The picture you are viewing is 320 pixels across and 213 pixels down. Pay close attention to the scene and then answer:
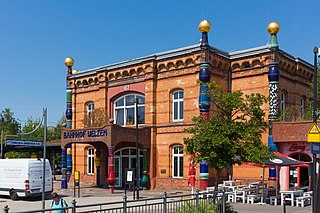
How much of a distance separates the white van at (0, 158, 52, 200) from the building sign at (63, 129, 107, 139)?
15.1ft

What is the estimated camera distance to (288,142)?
2461 cm

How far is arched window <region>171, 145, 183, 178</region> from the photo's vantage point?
2766 centimetres

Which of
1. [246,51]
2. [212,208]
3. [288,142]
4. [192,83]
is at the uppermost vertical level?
[246,51]

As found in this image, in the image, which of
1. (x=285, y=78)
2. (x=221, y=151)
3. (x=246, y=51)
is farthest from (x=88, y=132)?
(x=221, y=151)

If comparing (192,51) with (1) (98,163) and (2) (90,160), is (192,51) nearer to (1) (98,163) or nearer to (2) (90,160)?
(1) (98,163)

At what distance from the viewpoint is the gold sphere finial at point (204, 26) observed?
2575 centimetres

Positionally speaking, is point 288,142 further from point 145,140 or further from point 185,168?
point 145,140

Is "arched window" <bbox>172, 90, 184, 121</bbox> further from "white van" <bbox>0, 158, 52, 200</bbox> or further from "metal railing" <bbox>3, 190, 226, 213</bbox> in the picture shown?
"metal railing" <bbox>3, 190, 226, 213</bbox>

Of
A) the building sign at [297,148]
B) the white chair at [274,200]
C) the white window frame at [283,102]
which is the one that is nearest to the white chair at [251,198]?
the white chair at [274,200]

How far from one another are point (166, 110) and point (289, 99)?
852 cm

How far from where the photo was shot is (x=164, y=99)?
28.8m

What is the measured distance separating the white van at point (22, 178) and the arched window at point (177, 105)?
30.0 ft

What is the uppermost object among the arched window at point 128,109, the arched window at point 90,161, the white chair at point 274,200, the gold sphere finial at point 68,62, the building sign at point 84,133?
the gold sphere finial at point 68,62

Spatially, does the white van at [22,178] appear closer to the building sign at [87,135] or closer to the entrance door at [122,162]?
the building sign at [87,135]
